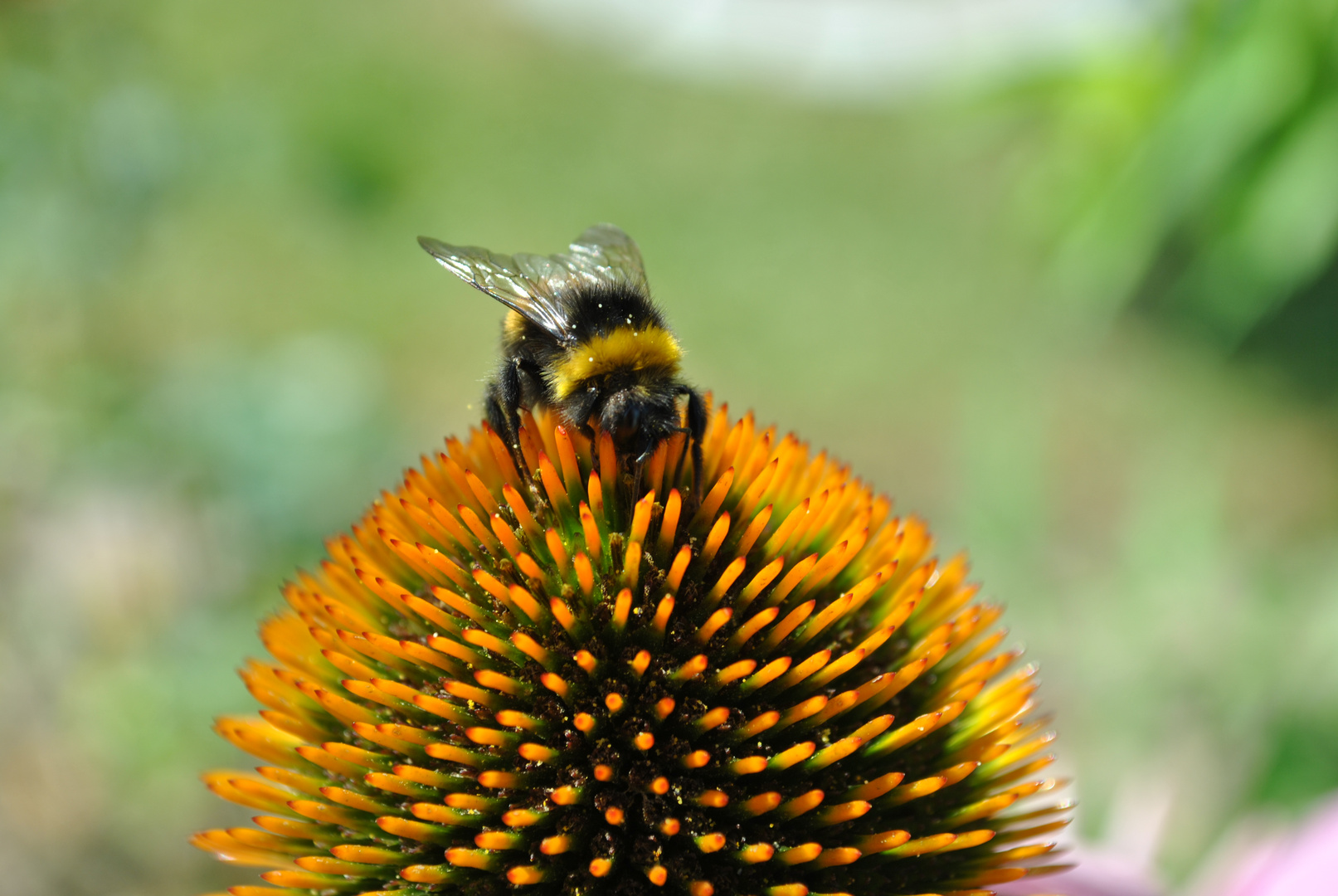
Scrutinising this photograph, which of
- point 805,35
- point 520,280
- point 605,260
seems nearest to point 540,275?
point 520,280

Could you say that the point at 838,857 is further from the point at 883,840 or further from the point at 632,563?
the point at 632,563

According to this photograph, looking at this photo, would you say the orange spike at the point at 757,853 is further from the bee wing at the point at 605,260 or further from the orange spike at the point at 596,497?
the bee wing at the point at 605,260

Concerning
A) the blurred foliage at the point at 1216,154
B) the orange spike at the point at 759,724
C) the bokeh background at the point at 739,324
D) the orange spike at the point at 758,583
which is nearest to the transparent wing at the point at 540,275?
the bokeh background at the point at 739,324

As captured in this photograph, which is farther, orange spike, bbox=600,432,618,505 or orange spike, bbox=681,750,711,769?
A: orange spike, bbox=600,432,618,505

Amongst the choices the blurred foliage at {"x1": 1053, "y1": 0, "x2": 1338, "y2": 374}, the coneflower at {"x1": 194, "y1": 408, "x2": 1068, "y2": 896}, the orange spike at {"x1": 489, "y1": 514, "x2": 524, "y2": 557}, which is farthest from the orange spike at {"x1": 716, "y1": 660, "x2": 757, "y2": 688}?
the blurred foliage at {"x1": 1053, "y1": 0, "x2": 1338, "y2": 374}

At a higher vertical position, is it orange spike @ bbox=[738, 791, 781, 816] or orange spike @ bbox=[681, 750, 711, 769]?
→ orange spike @ bbox=[681, 750, 711, 769]

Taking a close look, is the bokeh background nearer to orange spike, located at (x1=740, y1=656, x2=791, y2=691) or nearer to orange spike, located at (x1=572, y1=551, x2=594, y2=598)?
orange spike, located at (x1=572, y1=551, x2=594, y2=598)

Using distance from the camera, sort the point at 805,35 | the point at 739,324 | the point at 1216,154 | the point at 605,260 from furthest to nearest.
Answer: the point at 805,35 → the point at 739,324 → the point at 1216,154 → the point at 605,260
